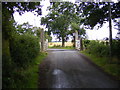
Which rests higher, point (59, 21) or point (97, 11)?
point (59, 21)

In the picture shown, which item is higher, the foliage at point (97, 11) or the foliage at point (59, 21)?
the foliage at point (59, 21)

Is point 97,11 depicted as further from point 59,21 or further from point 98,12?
point 59,21

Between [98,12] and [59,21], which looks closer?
[98,12]

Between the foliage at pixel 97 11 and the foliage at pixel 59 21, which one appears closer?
the foliage at pixel 97 11

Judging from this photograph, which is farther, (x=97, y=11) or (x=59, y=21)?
(x=59, y=21)

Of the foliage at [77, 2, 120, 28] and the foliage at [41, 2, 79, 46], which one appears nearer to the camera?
the foliage at [77, 2, 120, 28]

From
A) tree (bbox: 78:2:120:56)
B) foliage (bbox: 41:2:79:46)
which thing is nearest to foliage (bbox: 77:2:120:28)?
tree (bbox: 78:2:120:56)

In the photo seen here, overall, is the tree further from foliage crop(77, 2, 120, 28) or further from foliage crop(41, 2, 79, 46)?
foliage crop(41, 2, 79, 46)

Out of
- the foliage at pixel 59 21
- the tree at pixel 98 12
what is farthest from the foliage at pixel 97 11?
the foliage at pixel 59 21

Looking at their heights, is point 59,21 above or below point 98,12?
above

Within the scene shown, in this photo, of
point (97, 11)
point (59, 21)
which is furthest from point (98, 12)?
point (59, 21)

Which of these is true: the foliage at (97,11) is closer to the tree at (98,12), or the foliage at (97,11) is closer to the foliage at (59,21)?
the tree at (98,12)

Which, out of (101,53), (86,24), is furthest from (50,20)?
(101,53)

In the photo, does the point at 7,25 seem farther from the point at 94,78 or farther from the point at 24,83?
the point at 94,78
